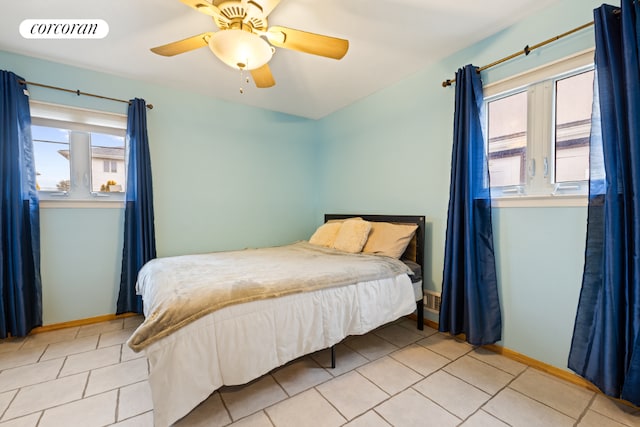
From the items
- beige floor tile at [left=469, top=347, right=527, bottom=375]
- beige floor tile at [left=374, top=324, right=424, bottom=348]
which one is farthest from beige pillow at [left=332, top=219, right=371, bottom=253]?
beige floor tile at [left=469, top=347, right=527, bottom=375]

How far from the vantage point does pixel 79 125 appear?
2.66 meters

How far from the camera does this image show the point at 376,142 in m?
3.13

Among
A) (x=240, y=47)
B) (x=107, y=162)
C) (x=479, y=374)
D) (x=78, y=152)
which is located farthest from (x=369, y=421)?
(x=78, y=152)

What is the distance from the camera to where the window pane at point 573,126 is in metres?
1.75

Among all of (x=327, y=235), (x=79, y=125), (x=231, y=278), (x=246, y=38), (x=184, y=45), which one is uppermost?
(x=184, y=45)

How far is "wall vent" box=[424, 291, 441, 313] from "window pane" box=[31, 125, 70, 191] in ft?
12.0

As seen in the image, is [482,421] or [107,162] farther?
[107,162]

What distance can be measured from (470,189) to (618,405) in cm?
148

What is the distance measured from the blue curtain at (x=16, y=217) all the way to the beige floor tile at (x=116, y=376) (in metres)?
1.10

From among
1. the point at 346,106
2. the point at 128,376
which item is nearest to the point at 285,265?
the point at 128,376

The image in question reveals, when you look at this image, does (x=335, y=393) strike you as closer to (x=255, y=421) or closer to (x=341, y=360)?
(x=341, y=360)

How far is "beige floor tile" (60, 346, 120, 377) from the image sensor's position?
6.13 ft

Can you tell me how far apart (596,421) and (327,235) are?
2335 mm

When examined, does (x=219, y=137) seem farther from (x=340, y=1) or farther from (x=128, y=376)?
(x=128, y=376)
